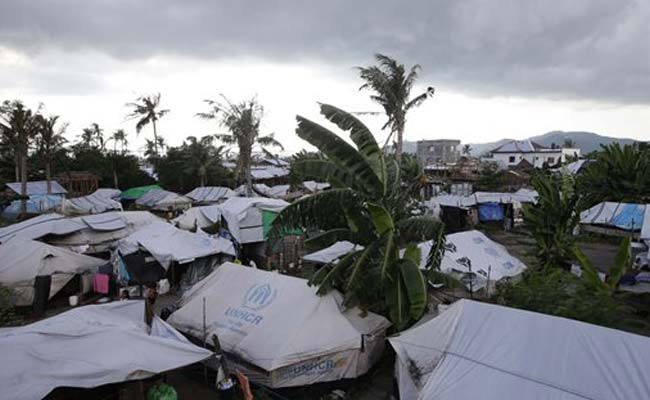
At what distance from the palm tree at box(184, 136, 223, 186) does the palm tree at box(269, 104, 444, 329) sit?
32.2 metres

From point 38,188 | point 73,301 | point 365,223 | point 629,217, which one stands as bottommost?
point 73,301

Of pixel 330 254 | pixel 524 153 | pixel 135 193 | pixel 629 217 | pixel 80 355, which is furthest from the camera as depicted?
pixel 524 153

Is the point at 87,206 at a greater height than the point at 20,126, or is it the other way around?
the point at 20,126

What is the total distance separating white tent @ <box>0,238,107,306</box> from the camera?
1248 cm

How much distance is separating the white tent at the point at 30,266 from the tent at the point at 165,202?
64.1 ft

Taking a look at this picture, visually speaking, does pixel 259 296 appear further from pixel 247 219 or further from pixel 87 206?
pixel 87 206

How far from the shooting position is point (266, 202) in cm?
1870

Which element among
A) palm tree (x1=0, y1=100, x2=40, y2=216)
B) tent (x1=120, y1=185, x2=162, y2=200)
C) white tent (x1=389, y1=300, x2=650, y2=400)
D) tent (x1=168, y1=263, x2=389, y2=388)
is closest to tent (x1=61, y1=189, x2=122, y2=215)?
palm tree (x1=0, y1=100, x2=40, y2=216)

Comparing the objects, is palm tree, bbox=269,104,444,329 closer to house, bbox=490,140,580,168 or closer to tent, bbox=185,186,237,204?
tent, bbox=185,186,237,204

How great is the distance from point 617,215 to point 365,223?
43.2 ft

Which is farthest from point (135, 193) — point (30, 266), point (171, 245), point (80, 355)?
point (80, 355)

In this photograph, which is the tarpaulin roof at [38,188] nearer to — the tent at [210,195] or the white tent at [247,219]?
the tent at [210,195]

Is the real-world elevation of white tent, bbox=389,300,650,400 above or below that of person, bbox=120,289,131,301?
above

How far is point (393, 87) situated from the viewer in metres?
18.9
